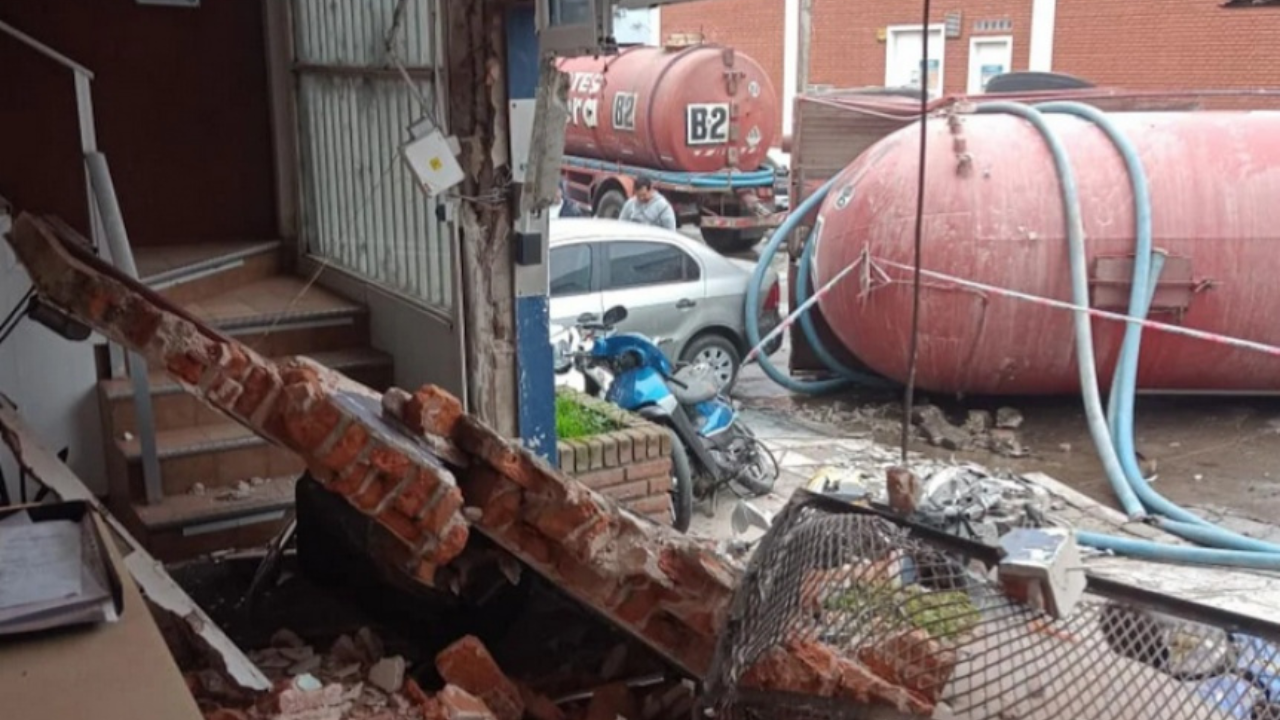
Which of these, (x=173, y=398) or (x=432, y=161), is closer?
(x=432, y=161)

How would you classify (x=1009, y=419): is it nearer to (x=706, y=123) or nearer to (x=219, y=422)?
(x=219, y=422)

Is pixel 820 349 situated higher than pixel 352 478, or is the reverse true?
pixel 352 478

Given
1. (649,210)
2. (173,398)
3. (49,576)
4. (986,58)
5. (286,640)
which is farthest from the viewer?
(986,58)

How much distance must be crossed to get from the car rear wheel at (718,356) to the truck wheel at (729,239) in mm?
5863

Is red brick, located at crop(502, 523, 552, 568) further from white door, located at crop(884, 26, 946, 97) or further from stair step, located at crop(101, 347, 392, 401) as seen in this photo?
white door, located at crop(884, 26, 946, 97)

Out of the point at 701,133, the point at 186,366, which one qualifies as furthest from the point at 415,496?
the point at 701,133

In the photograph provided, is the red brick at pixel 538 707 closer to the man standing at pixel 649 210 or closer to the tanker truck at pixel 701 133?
the man standing at pixel 649 210

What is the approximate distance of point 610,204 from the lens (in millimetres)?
16641

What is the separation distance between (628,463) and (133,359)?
249cm

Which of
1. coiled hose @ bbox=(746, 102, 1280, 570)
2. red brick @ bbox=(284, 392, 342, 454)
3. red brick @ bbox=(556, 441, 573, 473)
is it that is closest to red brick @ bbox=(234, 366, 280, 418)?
red brick @ bbox=(284, 392, 342, 454)

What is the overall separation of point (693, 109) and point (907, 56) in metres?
7.79

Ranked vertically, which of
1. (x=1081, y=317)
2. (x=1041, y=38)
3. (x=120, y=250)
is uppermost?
(x=1041, y=38)

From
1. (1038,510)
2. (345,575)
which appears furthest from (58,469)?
(1038,510)

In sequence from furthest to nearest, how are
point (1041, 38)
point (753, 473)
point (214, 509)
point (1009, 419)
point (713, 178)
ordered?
point (1041, 38), point (713, 178), point (1009, 419), point (753, 473), point (214, 509)
